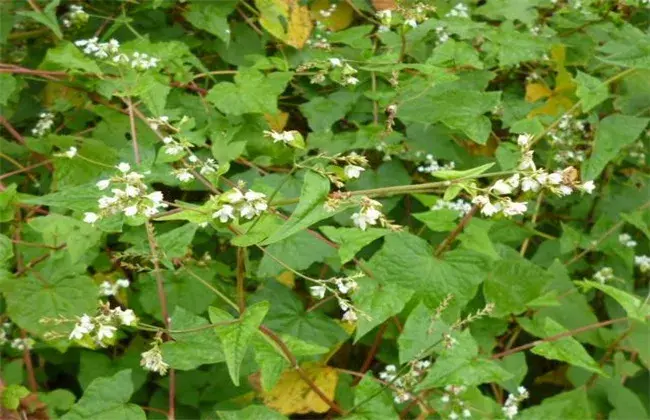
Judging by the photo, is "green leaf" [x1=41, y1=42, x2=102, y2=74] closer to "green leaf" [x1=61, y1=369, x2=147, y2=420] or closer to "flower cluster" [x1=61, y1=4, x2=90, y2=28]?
"flower cluster" [x1=61, y1=4, x2=90, y2=28]

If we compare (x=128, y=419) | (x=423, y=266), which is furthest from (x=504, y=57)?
(x=128, y=419)

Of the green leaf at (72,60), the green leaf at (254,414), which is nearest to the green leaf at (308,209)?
the green leaf at (254,414)

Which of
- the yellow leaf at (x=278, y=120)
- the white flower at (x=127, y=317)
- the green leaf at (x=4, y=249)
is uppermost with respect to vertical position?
the white flower at (x=127, y=317)

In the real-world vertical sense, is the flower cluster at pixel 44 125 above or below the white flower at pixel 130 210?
below

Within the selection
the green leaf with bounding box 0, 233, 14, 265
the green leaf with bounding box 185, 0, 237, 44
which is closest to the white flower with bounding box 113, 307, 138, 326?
the green leaf with bounding box 0, 233, 14, 265

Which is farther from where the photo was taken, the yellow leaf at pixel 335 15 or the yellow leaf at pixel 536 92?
the yellow leaf at pixel 335 15

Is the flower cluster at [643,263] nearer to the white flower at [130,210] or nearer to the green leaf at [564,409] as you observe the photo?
the green leaf at [564,409]

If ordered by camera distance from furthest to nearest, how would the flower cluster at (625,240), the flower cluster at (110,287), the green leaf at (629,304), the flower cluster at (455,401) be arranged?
the flower cluster at (625,240) → the flower cluster at (110,287) → the flower cluster at (455,401) → the green leaf at (629,304)

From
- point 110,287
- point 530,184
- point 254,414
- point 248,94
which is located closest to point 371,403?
point 254,414
